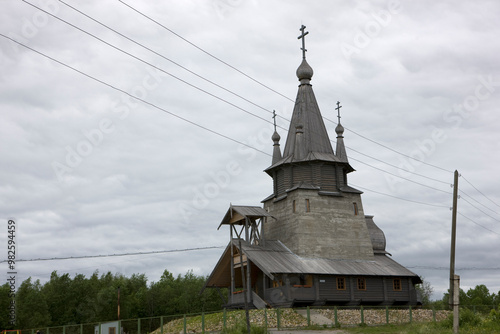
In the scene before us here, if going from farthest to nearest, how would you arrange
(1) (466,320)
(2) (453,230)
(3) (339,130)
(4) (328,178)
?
(3) (339,130) → (4) (328,178) → (2) (453,230) → (1) (466,320)

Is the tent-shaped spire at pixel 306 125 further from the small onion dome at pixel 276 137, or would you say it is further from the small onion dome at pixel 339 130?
the small onion dome at pixel 339 130

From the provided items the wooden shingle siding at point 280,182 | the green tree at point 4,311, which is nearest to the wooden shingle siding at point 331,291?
the wooden shingle siding at point 280,182

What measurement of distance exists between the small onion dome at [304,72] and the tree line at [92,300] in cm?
2593

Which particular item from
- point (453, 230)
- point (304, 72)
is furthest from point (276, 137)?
point (453, 230)

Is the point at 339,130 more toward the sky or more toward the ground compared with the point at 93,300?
more toward the sky

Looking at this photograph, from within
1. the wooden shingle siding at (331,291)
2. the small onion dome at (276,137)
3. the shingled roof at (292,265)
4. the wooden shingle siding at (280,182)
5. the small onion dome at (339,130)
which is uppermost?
the small onion dome at (339,130)

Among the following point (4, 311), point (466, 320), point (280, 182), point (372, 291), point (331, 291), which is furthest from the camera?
point (4, 311)

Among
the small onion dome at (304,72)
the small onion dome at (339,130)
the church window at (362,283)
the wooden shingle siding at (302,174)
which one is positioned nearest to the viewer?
the church window at (362,283)

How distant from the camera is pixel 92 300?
66.4m

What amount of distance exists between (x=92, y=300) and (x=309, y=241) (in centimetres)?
3643

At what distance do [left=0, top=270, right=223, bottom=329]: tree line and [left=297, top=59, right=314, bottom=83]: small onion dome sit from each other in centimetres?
2593

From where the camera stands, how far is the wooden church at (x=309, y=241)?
38.1 m

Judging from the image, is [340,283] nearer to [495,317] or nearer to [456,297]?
[495,317]

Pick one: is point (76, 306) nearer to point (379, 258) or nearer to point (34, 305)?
point (34, 305)
